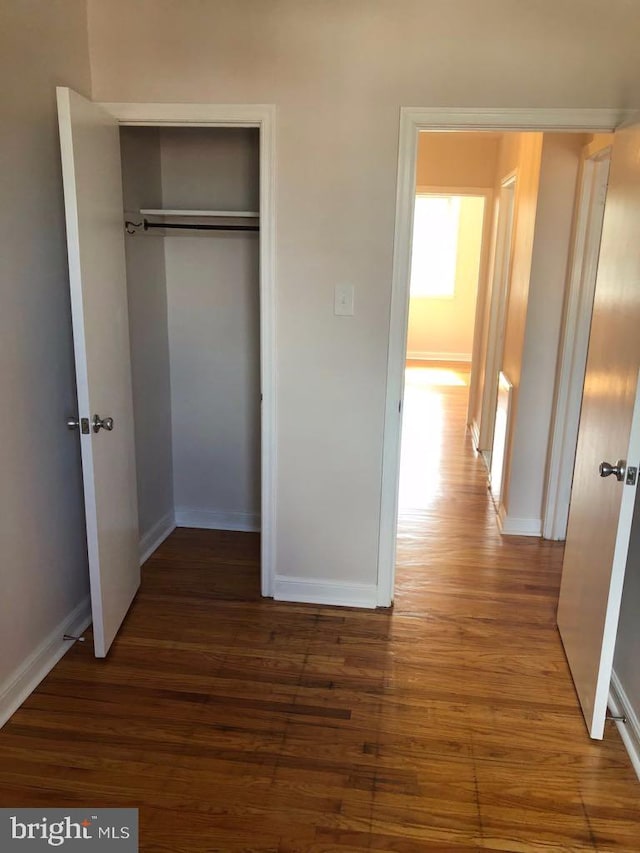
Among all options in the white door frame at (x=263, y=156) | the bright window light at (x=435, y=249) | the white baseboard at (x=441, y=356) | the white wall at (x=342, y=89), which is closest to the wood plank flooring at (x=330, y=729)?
the white wall at (x=342, y=89)

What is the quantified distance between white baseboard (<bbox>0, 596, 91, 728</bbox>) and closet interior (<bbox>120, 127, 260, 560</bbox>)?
2.22 ft

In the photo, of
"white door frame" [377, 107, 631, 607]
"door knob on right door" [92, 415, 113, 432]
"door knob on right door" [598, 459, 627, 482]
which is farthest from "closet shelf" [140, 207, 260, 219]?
"door knob on right door" [598, 459, 627, 482]

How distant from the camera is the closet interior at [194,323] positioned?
3.33 meters

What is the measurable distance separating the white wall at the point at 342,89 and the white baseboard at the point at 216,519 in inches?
40.6

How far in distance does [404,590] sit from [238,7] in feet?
8.37

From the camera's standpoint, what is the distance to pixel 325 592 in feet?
10.1

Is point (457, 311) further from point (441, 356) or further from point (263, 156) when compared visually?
point (263, 156)

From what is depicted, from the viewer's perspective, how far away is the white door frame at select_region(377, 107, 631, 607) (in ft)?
8.20

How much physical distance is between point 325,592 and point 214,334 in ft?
4.94

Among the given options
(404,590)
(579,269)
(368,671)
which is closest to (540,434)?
(579,269)

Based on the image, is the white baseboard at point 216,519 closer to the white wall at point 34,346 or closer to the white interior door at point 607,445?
the white wall at point 34,346

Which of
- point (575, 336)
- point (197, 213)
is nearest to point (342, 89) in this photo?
point (197, 213)

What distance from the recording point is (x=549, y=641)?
2797mm

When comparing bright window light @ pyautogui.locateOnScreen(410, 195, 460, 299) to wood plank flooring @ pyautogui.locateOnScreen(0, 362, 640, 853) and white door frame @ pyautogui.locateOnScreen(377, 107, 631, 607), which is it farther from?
white door frame @ pyautogui.locateOnScreen(377, 107, 631, 607)
